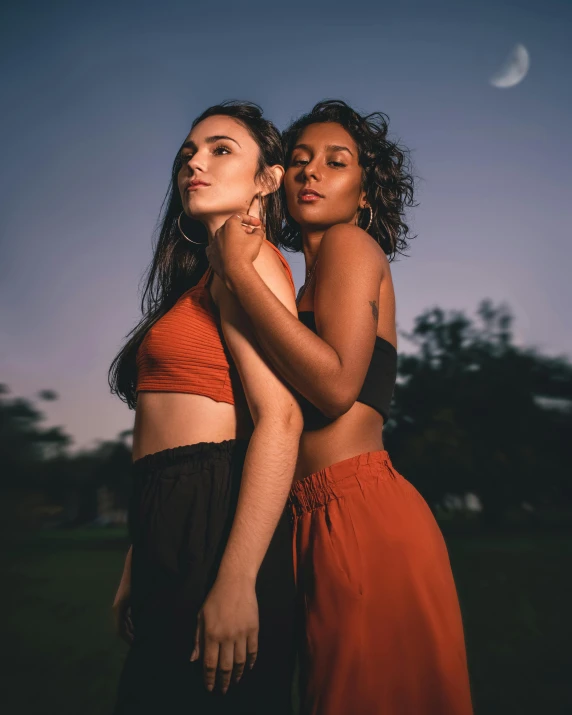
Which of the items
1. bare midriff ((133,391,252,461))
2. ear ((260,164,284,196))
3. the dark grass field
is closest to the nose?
ear ((260,164,284,196))

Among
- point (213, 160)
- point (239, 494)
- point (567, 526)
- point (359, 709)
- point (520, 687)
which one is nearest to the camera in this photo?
point (239, 494)

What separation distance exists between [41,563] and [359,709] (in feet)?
116

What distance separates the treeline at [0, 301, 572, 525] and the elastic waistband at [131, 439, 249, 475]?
27.3 meters

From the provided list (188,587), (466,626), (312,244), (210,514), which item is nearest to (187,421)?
(210,514)

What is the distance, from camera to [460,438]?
101ft

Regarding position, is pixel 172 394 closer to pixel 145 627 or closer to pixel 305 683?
pixel 145 627

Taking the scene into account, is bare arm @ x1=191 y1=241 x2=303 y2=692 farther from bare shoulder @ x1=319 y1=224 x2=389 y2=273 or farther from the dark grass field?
the dark grass field

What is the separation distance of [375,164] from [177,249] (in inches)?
37.3

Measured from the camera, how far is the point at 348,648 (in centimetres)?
164

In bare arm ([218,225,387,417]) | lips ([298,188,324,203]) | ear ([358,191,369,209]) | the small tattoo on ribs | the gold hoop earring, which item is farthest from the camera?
ear ([358,191,369,209])

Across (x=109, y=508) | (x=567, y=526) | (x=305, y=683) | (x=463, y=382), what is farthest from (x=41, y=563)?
(x=305, y=683)

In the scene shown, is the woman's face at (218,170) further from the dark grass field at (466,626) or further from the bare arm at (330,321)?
the dark grass field at (466,626)

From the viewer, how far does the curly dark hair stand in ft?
8.60

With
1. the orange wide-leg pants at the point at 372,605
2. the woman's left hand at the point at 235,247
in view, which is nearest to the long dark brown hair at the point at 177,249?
the woman's left hand at the point at 235,247
